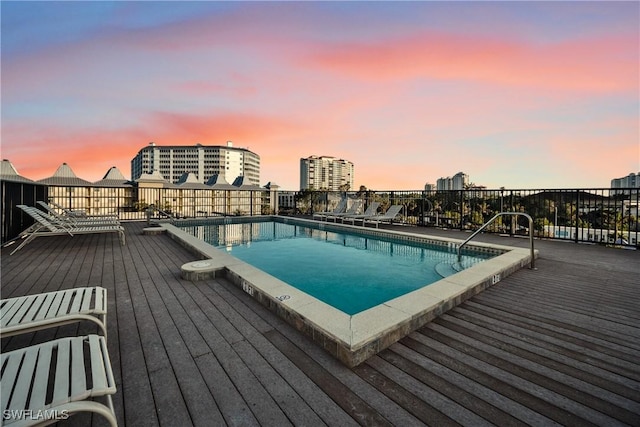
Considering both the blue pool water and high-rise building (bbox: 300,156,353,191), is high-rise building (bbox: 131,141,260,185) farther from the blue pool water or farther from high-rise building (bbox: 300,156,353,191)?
the blue pool water

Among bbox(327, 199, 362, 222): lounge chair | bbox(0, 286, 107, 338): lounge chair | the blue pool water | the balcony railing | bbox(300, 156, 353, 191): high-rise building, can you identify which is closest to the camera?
bbox(0, 286, 107, 338): lounge chair

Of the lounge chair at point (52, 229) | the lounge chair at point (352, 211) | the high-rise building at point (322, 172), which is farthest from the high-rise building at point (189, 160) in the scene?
the lounge chair at point (52, 229)

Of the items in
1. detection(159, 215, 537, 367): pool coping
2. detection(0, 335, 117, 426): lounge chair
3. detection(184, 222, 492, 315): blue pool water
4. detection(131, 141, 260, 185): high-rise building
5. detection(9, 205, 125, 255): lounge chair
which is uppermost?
detection(131, 141, 260, 185): high-rise building

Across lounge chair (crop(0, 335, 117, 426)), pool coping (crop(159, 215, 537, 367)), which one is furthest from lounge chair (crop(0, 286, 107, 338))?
pool coping (crop(159, 215, 537, 367))

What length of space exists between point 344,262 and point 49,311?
484 centimetres

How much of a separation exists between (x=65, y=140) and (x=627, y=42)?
22.6 meters

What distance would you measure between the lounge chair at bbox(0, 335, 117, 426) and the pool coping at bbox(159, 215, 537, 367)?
1287 mm

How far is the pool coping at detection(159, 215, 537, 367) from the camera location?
1.99 m

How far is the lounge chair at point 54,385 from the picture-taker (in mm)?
987

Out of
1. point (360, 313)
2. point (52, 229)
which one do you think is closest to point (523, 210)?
point (360, 313)

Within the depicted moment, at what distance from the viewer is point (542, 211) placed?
7242mm

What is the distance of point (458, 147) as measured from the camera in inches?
711

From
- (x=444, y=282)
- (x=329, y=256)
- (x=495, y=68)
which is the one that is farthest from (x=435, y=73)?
(x=444, y=282)

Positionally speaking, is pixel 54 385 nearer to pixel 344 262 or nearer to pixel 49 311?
pixel 49 311
